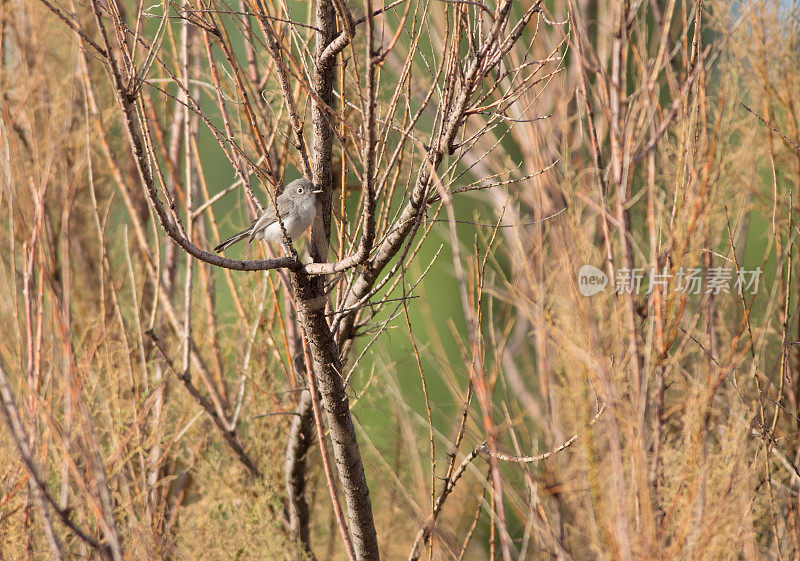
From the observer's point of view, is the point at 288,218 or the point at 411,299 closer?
the point at 288,218

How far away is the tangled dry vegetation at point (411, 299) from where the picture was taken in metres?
0.78

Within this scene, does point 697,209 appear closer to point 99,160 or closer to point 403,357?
point 403,357

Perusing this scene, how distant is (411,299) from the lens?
4.87ft

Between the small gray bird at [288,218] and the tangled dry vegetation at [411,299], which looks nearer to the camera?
the tangled dry vegetation at [411,299]

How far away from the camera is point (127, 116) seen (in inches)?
27.1

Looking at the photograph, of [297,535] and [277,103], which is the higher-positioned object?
[277,103]

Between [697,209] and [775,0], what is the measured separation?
4.26 ft

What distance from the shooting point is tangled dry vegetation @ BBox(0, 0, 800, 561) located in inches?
30.9

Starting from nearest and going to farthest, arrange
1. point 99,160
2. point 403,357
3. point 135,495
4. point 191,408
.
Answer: point 135,495, point 191,408, point 403,357, point 99,160

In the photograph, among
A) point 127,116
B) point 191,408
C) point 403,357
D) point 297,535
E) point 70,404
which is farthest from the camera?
point 403,357

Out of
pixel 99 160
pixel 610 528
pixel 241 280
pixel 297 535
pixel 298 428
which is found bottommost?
pixel 297 535

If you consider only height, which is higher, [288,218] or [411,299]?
[288,218]

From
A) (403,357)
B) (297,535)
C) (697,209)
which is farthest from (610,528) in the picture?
(403,357)

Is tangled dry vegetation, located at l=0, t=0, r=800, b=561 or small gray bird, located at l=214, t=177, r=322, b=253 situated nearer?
tangled dry vegetation, located at l=0, t=0, r=800, b=561
